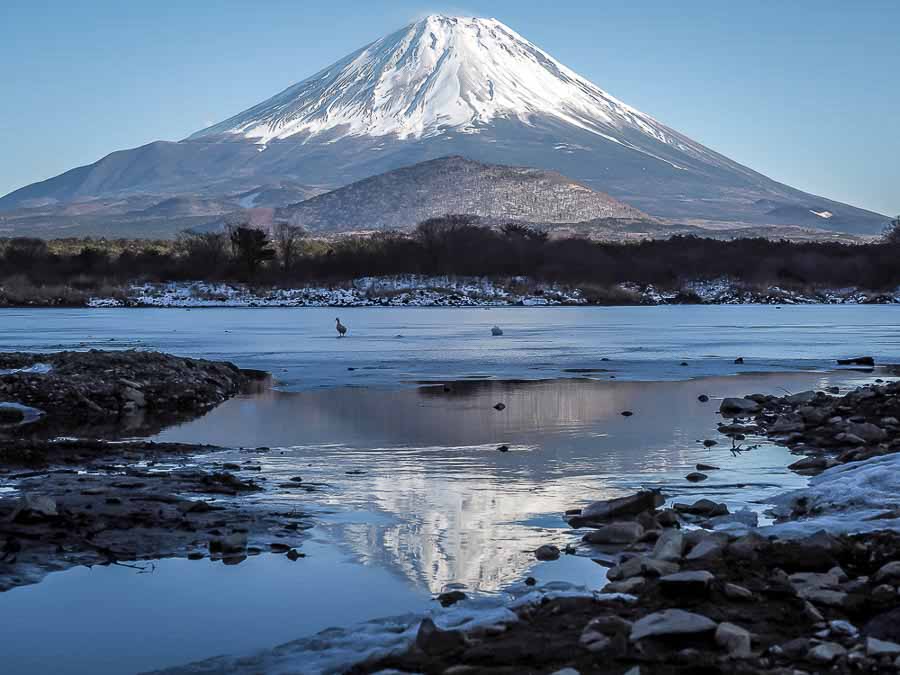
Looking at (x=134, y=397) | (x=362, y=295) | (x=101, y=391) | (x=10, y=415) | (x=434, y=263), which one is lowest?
(x=10, y=415)

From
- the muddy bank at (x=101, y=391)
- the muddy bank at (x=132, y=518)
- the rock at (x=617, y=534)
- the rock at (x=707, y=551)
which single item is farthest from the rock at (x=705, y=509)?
the muddy bank at (x=101, y=391)

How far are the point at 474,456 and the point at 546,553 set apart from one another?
509 centimetres

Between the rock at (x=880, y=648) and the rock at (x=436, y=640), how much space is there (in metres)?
2.06

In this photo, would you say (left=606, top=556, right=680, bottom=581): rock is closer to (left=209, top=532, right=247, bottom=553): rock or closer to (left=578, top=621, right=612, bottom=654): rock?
(left=578, top=621, right=612, bottom=654): rock

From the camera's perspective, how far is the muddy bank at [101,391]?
56.3ft

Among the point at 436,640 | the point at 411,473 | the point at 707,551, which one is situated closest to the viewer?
the point at 436,640

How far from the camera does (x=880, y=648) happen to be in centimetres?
559

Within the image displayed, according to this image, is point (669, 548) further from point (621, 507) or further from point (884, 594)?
point (621, 507)

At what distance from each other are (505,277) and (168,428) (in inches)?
2893

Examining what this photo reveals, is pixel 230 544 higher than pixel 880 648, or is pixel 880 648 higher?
pixel 880 648

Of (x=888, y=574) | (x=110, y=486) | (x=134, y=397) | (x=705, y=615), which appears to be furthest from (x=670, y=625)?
(x=134, y=397)

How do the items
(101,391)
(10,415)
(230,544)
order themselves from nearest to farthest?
(230,544)
(10,415)
(101,391)

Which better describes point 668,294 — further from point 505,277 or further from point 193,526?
point 193,526

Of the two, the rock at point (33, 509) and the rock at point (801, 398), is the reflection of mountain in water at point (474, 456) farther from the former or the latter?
the rock at point (33, 509)
